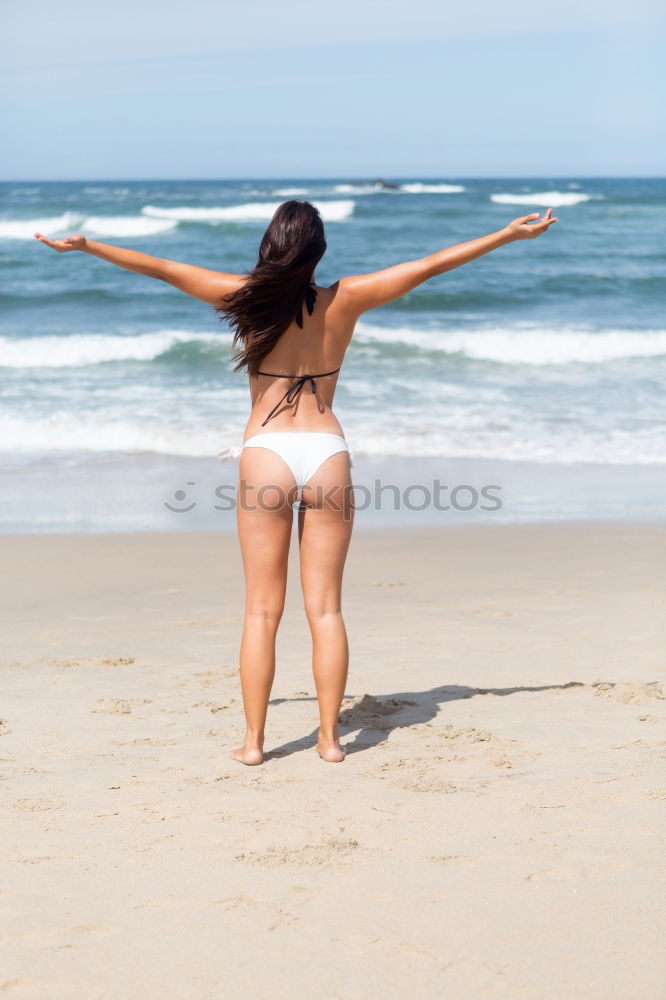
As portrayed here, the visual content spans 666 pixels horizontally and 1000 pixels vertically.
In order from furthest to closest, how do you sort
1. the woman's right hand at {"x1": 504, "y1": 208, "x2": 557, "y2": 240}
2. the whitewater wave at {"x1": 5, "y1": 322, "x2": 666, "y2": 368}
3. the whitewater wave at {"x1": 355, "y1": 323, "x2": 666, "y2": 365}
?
the whitewater wave at {"x1": 355, "y1": 323, "x2": 666, "y2": 365}, the whitewater wave at {"x1": 5, "y1": 322, "x2": 666, "y2": 368}, the woman's right hand at {"x1": 504, "y1": 208, "x2": 557, "y2": 240}

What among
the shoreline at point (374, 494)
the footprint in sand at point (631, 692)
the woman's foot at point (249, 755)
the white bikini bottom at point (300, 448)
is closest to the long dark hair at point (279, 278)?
the white bikini bottom at point (300, 448)

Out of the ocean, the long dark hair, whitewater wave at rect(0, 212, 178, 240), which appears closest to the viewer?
the long dark hair

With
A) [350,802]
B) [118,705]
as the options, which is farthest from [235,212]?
[350,802]

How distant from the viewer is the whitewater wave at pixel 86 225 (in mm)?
33031

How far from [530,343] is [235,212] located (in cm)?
2604

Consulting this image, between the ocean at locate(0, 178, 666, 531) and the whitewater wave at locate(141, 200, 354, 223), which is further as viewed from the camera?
the whitewater wave at locate(141, 200, 354, 223)

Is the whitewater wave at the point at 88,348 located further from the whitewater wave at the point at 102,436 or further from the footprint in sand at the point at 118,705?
the footprint in sand at the point at 118,705

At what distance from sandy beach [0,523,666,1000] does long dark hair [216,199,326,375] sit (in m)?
1.43

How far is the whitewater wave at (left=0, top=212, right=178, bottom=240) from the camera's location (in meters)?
33.0

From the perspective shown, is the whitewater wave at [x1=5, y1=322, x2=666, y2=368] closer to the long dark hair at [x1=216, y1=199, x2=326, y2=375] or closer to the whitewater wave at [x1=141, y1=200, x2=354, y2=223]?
the long dark hair at [x1=216, y1=199, x2=326, y2=375]

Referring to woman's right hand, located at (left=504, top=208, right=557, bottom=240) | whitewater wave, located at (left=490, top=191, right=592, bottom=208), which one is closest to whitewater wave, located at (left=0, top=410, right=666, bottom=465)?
woman's right hand, located at (left=504, top=208, right=557, bottom=240)

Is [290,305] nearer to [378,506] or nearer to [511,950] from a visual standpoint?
[511,950]

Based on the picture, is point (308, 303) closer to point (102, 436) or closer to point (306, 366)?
point (306, 366)

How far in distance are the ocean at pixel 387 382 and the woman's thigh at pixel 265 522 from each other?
13.2 feet
